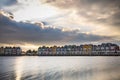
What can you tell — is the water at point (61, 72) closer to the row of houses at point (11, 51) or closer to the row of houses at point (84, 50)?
the row of houses at point (84, 50)

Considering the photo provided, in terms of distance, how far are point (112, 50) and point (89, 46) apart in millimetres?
13785

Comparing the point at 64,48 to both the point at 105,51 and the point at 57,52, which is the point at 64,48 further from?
the point at 105,51

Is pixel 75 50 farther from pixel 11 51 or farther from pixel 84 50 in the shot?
pixel 11 51

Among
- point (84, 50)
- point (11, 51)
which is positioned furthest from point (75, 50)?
point (11, 51)

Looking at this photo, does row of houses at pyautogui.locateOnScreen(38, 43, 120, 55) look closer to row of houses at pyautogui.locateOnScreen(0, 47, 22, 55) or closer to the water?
row of houses at pyautogui.locateOnScreen(0, 47, 22, 55)

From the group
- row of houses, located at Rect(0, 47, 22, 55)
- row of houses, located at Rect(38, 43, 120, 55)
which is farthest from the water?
row of houses, located at Rect(0, 47, 22, 55)

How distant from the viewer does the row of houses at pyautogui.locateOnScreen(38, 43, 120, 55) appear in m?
109

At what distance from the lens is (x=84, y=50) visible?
389 ft

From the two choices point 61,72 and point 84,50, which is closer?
point 61,72

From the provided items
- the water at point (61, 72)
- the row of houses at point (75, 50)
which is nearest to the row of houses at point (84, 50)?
the row of houses at point (75, 50)

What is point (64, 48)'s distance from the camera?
126 meters

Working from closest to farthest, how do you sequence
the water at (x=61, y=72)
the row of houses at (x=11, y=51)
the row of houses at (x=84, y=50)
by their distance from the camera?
1. the water at (x=61, y=72)
2. the row of houses at (x=84, y=50)
3. the row of houses at (x=11, y=51)

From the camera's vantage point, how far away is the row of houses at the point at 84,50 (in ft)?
356

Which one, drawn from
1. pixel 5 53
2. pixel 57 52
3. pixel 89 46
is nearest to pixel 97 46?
pixel 89 46
